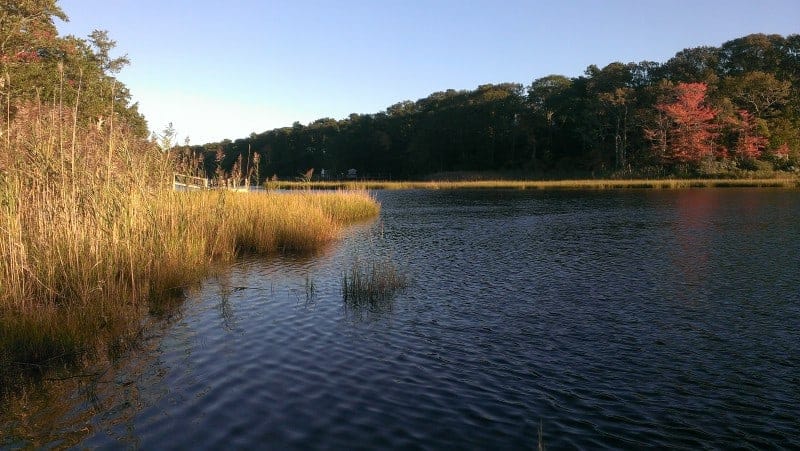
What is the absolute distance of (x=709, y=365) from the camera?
682 centimetres

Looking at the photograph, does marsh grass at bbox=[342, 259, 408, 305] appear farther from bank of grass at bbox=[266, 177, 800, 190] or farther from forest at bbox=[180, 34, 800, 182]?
bank of grass at bbox=[266, 177, 800, 190]

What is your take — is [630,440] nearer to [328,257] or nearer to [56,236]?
[56,236]

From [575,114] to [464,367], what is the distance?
78.4 metres

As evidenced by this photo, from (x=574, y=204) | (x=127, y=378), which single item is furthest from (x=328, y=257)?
(x=574, y=204)

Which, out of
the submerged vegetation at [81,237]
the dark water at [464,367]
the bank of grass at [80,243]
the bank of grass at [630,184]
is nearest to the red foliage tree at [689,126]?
the bank of grass at [630,184]

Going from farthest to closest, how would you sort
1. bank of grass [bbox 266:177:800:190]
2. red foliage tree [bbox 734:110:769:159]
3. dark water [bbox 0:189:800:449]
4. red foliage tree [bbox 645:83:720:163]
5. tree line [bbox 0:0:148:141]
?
red foliage tree [bbox 734:110:769:159] → red foliage tree [bbox 645:83:720:163] → bank of grass [bbox 266:177:800:190] → tree line [bbox 0:0:148:141] → dark water [bbox 0:189:800:449]

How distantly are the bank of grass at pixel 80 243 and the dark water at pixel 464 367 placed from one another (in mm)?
730

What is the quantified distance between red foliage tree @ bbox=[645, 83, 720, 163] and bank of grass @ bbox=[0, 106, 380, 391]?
59.4 meters

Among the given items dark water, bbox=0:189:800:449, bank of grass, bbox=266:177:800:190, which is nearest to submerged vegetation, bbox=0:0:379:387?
dark water, bbox=0:189:800:449

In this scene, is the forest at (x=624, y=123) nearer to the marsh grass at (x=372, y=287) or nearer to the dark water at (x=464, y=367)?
the marsh grass at (x=372, y=287)

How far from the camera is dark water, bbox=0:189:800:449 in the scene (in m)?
5.12

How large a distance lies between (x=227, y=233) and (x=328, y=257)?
302cm

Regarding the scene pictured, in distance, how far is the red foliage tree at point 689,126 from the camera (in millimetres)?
57531

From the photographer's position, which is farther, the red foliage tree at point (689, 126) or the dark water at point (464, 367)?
the red foliage tree at point (689, 126)
